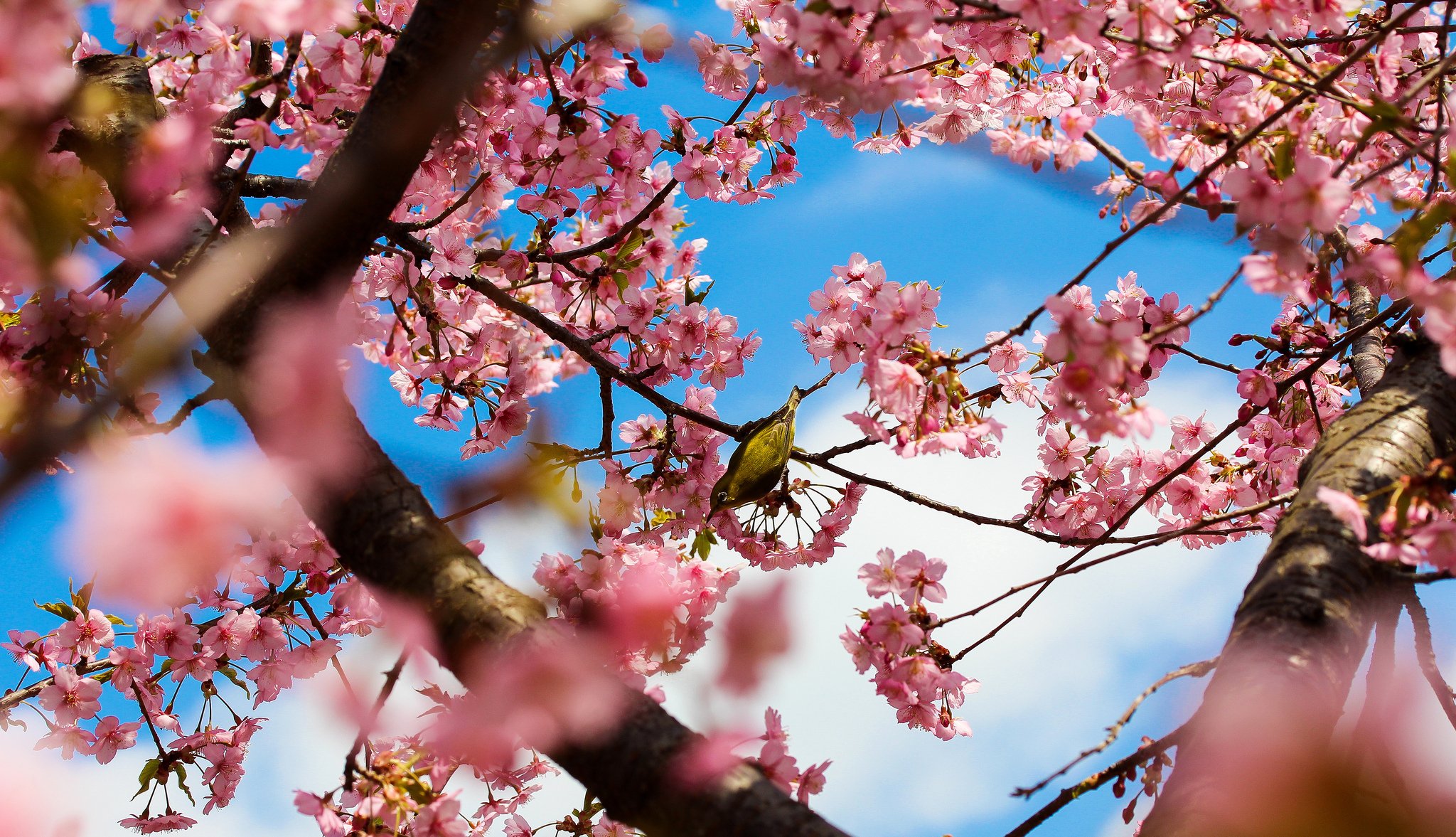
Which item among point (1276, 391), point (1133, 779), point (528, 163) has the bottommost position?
point (1133, 779)

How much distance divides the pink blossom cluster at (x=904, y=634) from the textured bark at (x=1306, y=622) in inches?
29.3

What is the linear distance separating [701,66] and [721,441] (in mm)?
1465

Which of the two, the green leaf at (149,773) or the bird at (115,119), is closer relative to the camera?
the bird at (115,119)

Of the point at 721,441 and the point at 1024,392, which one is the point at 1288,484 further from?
the point at 721,441

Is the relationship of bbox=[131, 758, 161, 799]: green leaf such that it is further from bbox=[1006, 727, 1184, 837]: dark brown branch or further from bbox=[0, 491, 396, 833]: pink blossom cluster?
bbox=[1006, 727, 1184, 837]: dark brown branch

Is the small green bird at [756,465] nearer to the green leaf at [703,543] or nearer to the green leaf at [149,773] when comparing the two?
the green leaf at [703,543]

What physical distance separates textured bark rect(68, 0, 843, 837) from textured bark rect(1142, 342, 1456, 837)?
58 cm

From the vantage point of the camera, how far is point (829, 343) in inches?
124

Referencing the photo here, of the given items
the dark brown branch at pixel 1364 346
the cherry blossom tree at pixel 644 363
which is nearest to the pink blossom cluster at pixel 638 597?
the cherry blossom tree at pixel 644 363

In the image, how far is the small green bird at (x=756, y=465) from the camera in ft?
9.05

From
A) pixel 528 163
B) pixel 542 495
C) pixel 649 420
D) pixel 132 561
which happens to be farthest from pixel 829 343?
pixel 132 561

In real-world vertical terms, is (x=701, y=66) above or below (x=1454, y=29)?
above

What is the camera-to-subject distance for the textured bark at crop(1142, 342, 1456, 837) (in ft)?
4.40

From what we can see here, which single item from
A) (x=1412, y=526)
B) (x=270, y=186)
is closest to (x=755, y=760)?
(x=1412, y=526)
